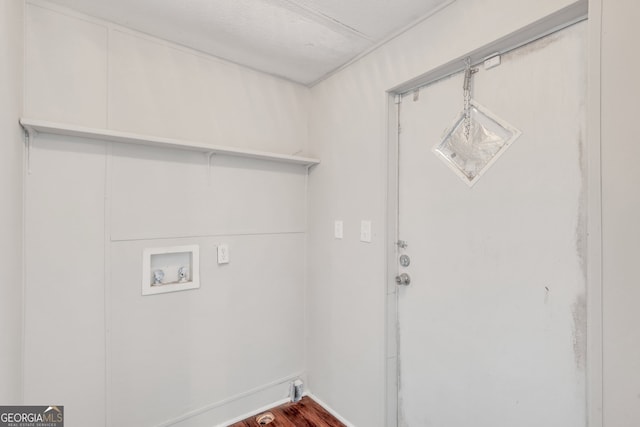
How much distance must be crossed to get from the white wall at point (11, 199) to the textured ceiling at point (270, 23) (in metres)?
0.42

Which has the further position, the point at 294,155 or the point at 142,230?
the point at 294,155

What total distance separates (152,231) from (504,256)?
1869mm

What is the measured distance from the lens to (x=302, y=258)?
2.31 meters

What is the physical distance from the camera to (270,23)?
62.1 inches

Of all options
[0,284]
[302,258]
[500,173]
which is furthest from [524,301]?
[0,284]

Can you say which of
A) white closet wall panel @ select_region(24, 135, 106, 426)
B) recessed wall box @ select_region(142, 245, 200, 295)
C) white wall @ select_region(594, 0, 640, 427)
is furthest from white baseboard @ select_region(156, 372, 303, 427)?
white wall @ select_region(594, 0, 640, 427)

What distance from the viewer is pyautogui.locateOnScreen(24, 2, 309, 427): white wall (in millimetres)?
1429

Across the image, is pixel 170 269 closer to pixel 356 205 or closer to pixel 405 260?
pixel 356 205

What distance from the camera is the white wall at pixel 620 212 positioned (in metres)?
0.88

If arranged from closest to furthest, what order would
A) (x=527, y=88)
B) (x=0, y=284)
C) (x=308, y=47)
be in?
(x=0, y=284) < (x=527, y=88) < (x=308, y=47)

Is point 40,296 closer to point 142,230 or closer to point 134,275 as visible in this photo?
point 134,275

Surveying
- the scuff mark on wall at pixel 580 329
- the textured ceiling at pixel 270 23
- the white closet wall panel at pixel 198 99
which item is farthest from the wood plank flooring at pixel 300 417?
the textured ceiling at pixel 270 23

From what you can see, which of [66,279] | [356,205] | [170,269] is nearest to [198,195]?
[170,269]

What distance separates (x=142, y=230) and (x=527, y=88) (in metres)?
2.06
